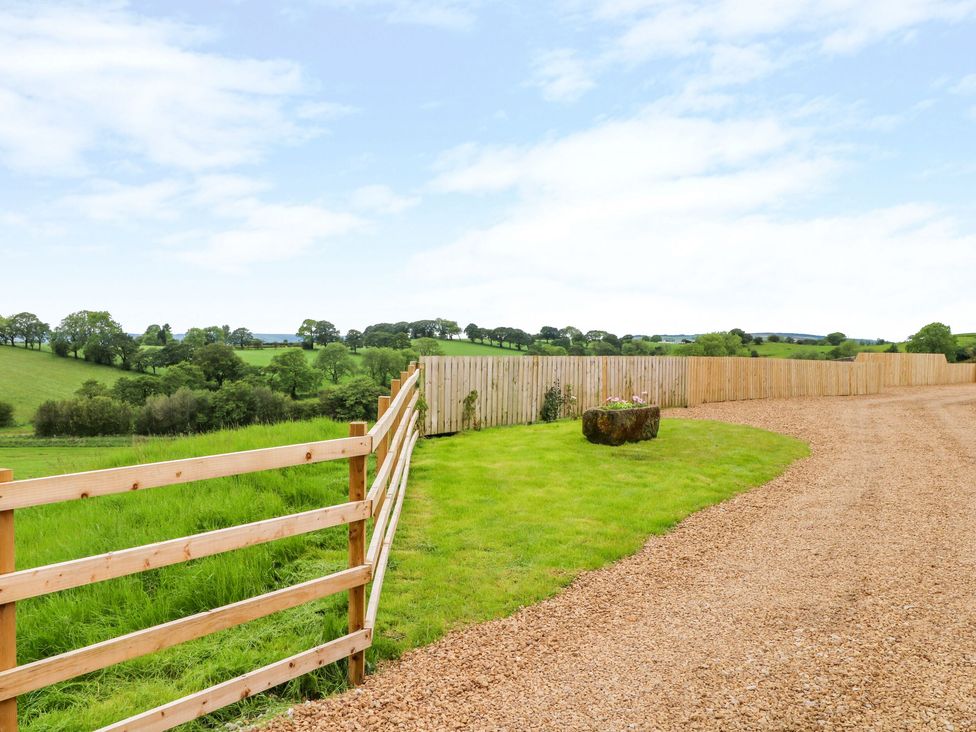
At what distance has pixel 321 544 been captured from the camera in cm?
600

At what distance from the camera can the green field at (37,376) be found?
55719 mm

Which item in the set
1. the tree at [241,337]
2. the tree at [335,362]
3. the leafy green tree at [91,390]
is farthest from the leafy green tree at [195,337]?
the tree at [335,362]

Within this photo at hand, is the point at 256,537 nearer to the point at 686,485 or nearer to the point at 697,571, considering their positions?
the point at 697,571

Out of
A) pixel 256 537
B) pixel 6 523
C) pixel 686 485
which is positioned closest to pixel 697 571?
pixel 686 485

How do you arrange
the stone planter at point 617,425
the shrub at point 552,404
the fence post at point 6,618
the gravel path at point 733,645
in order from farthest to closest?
the shrub at point 552,404, the stone planter at point 617,425, the gravel path at point 733,645, the fence post at point 6,618

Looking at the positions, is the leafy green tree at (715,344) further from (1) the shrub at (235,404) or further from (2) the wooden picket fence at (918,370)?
(1) the shrub at (235,404)

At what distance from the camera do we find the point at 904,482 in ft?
30.6

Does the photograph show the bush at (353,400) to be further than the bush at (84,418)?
No

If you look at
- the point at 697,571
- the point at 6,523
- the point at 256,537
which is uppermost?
the point at 6,523

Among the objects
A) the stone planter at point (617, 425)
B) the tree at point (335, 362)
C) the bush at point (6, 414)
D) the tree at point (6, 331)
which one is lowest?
the bush at point (6, 414)

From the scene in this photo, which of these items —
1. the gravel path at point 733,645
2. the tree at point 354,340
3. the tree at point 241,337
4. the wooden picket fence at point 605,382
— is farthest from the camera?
the tree at point 241,337

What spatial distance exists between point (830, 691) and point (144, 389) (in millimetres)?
57791

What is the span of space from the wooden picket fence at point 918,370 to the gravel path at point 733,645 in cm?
2764

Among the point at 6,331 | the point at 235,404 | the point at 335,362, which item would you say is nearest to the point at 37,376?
the point at 6,331
